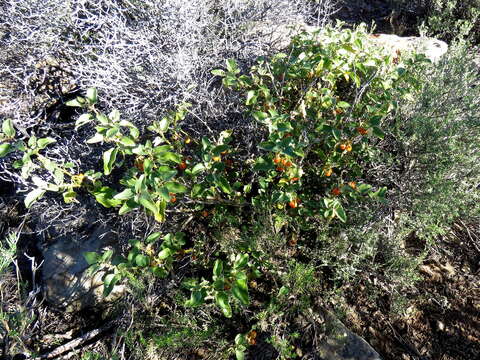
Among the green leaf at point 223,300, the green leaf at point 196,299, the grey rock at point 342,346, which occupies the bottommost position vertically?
the grey rock at point 342,346

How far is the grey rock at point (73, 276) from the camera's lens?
266cm

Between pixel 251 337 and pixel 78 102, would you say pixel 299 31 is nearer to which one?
pixel 78 102

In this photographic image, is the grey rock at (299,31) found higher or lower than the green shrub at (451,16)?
lower

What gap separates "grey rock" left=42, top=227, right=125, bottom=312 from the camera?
2658 mm

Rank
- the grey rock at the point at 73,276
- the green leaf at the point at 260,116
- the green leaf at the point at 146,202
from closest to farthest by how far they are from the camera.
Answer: the green leaf at the point at 146,202, the green leaf at the point at 260,116, the grey rock at the point at 73,276

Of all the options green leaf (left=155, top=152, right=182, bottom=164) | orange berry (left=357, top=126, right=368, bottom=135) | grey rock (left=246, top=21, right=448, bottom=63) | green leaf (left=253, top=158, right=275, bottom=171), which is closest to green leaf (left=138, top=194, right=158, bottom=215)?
green leaf (left=155, top=152, right=182, bottom=164)

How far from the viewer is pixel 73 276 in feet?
8.89

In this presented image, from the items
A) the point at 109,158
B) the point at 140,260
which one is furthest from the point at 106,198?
the point at 140,260

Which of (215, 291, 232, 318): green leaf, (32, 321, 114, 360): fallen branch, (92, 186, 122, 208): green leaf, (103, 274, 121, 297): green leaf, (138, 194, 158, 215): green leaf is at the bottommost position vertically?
(32, 321, 114, 360): fallen branch

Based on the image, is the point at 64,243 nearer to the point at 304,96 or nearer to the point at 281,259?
the point at 281,259

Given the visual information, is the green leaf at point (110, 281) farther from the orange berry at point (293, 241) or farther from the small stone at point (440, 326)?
the small stone at point (440, 326)

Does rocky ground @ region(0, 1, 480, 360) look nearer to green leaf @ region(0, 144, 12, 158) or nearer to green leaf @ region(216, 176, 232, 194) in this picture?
green leaf @ region(0, 144, 12, 158)

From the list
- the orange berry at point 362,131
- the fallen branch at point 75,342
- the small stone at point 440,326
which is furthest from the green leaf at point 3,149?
the small stone at point 440,326

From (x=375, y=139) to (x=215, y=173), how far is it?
1.20m
